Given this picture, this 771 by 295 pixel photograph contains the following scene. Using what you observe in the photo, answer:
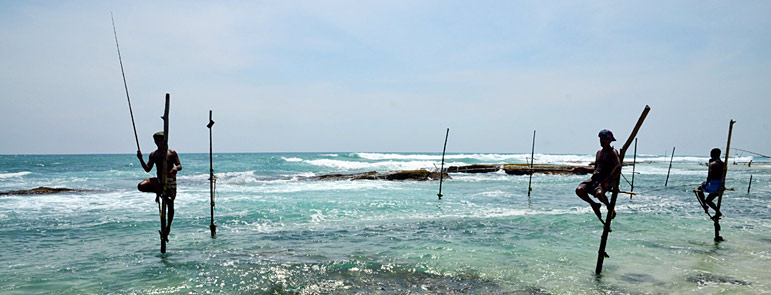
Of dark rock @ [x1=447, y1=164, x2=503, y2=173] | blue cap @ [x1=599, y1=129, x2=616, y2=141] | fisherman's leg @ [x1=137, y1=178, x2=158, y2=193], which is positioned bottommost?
dark rock @ [x1=447, y1=164, x2=503, y2=173]

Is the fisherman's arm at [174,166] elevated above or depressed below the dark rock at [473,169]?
above

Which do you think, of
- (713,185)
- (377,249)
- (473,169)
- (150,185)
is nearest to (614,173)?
(377,249)

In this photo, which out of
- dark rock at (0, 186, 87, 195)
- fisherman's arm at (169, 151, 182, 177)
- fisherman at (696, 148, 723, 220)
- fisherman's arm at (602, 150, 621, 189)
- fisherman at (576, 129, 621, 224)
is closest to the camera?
fisherman's arm at (602, 150, 621, 189)

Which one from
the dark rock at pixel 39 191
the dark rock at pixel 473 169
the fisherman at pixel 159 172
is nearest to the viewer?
the fisherman at pixel 159 172

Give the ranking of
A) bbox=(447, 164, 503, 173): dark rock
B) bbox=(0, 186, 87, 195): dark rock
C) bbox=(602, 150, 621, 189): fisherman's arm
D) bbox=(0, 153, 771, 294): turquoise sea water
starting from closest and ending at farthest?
bbox=(602, 150, 621, 189): fisherman's arm, bbox=(0, 153, 771, 294): turquoise sea water, bbox=(0, 186, 87, 195): dark rock, bbox=(447, 164, 503, 173): dark rock

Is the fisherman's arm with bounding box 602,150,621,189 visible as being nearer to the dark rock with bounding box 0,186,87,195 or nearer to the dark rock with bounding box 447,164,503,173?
the dark rock with bounding box 0,186,87,195

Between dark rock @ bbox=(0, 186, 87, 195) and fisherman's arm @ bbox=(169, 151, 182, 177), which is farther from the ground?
fisherman's arm @ bbox=(169, 151, 182, 177)

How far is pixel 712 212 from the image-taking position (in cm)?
1720

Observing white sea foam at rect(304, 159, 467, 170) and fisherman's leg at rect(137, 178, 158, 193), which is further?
white sea foam at rect(304, 159, 467, 170)

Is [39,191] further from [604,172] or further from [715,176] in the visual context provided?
[715,176]

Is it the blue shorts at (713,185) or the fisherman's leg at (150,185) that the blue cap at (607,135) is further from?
the fisherman's leg at (150,185)

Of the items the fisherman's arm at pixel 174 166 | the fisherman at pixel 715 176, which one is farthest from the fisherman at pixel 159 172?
the fisherman at pixel 715 176

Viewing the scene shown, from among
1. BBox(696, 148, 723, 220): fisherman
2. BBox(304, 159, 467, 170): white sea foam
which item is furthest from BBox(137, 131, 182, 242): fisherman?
BBox(304, 159, 467, 170): white sea foam

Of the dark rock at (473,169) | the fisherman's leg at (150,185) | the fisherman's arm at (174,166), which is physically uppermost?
the fisherman's arm at (174,166)
